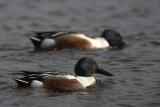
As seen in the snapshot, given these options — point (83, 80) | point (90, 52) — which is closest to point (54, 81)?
point (83, 80)

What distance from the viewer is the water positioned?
42.5ft

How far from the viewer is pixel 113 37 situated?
18.4 meters

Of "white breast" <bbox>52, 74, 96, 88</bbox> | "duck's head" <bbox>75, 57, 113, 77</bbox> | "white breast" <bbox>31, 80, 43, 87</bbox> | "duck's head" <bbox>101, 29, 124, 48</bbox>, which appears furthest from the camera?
"duck's head" <bbox>101, 29, 124, 48</bbox>

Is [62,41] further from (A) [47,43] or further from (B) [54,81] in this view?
(B) [54,81]

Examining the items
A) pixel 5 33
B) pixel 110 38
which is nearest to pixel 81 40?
pixel 110 38

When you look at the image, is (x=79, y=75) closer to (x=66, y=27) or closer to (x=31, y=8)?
(x=66, y=27)

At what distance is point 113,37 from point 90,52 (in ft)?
4.22

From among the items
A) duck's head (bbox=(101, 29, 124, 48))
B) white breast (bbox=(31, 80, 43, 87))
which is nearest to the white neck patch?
duck's head (bbox=(101, 29, 124, 48))

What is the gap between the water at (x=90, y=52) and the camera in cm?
1295

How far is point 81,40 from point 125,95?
15.3ft

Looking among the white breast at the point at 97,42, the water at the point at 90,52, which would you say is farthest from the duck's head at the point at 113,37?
the water at the point at 90,52

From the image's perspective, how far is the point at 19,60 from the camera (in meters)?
16.0

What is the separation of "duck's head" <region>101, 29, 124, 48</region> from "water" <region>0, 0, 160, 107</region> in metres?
0.28

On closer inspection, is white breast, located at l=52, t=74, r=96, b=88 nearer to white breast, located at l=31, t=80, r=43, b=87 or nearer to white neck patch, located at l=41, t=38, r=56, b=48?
white breast, located at l=31, t=80, r=43, b=87
